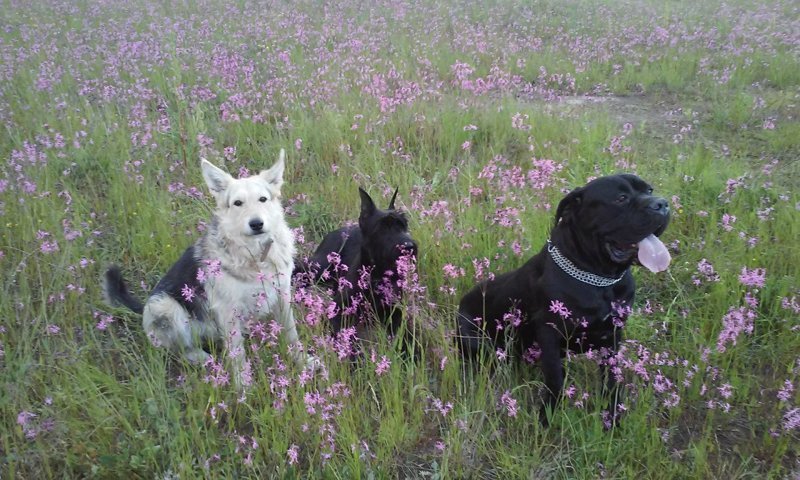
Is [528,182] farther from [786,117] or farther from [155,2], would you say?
[155,2]

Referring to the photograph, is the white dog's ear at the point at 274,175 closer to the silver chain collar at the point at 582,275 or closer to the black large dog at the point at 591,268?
the black large dog at the point at 591,268

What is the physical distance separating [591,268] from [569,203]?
41 centimetres

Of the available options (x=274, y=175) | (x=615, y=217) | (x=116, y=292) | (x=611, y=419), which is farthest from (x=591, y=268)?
(x=116, y=292)

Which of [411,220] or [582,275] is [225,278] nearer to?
[411,220]

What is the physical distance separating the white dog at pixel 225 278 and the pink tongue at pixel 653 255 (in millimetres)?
2157

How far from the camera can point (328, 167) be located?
221 inches

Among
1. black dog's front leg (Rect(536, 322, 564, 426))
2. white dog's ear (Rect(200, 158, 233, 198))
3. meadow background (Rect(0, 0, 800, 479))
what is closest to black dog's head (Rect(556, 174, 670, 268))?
black dog's front leg (Rect(536, 322, 564, 426))

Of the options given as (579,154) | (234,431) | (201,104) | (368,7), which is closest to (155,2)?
(368,7)

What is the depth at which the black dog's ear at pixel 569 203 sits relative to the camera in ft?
9.52

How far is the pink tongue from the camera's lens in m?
2.69

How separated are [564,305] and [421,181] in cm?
261

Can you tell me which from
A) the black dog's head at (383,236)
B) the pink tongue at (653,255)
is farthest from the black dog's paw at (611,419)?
the black dog's head at (383,236)

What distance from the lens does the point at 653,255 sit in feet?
8.91

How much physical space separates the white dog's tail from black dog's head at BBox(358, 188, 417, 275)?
5.56ft
